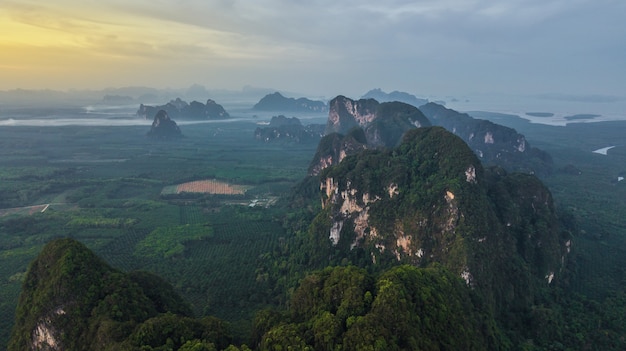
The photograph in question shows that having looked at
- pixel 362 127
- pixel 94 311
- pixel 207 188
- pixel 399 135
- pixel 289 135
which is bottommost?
pixel 207 188

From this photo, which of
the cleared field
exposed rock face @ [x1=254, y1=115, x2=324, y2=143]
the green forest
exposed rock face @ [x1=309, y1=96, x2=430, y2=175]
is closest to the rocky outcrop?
exposed rock face @ [x1=309, y1=96, x2=430, y2=175]

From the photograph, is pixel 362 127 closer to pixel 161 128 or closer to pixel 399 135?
pixel 399 135

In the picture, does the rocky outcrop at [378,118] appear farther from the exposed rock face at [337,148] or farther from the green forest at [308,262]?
the green forest at [308,262]

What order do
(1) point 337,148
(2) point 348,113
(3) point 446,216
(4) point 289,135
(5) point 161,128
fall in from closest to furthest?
(3) point 446,216 < (1) point 337,148 < (2) point 348,113 < (4) point 289,135 < (5) point 161,128

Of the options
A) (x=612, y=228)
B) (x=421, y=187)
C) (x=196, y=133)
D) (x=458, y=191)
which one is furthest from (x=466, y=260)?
(x=196, y=133)

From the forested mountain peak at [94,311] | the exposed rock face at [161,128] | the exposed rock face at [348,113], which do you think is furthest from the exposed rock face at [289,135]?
the forested mountain peak at [94,311]

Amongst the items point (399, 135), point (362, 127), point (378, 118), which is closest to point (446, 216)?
point (399, 135)
